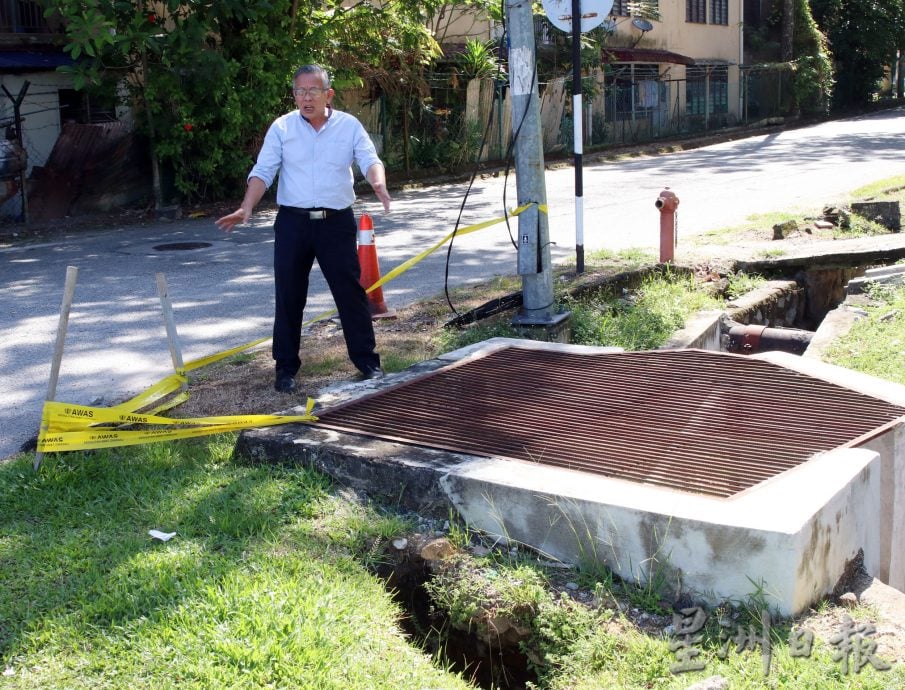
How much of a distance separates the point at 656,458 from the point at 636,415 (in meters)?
0.60

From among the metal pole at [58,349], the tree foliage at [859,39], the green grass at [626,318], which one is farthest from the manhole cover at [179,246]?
the tree foliage at [859,39]

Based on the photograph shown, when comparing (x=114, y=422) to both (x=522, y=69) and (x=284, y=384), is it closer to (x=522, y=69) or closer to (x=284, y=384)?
(x=284, y=384)

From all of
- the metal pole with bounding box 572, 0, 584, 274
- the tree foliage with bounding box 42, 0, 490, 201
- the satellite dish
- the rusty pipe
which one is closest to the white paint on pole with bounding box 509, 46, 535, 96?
the metal pole with bounding box 572, 0, 584, 274

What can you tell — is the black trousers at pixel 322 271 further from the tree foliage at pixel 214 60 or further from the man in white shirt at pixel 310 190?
the tree foliage at pixel 214 60

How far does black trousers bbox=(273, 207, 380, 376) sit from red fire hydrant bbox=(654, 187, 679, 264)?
13.4 feet

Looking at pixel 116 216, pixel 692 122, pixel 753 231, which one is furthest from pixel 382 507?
pixel 692 122

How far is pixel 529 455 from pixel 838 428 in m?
1.38

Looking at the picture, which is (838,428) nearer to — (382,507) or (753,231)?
(382,507)

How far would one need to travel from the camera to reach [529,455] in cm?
428

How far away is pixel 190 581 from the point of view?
138 inches

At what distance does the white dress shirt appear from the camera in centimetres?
560

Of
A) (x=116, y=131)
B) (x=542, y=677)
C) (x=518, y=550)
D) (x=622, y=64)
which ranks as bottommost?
(x=542, y=677)

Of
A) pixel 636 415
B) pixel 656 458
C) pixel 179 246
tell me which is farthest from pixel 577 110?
pixel 179 246

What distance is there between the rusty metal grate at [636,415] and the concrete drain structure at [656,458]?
0.01 meters
